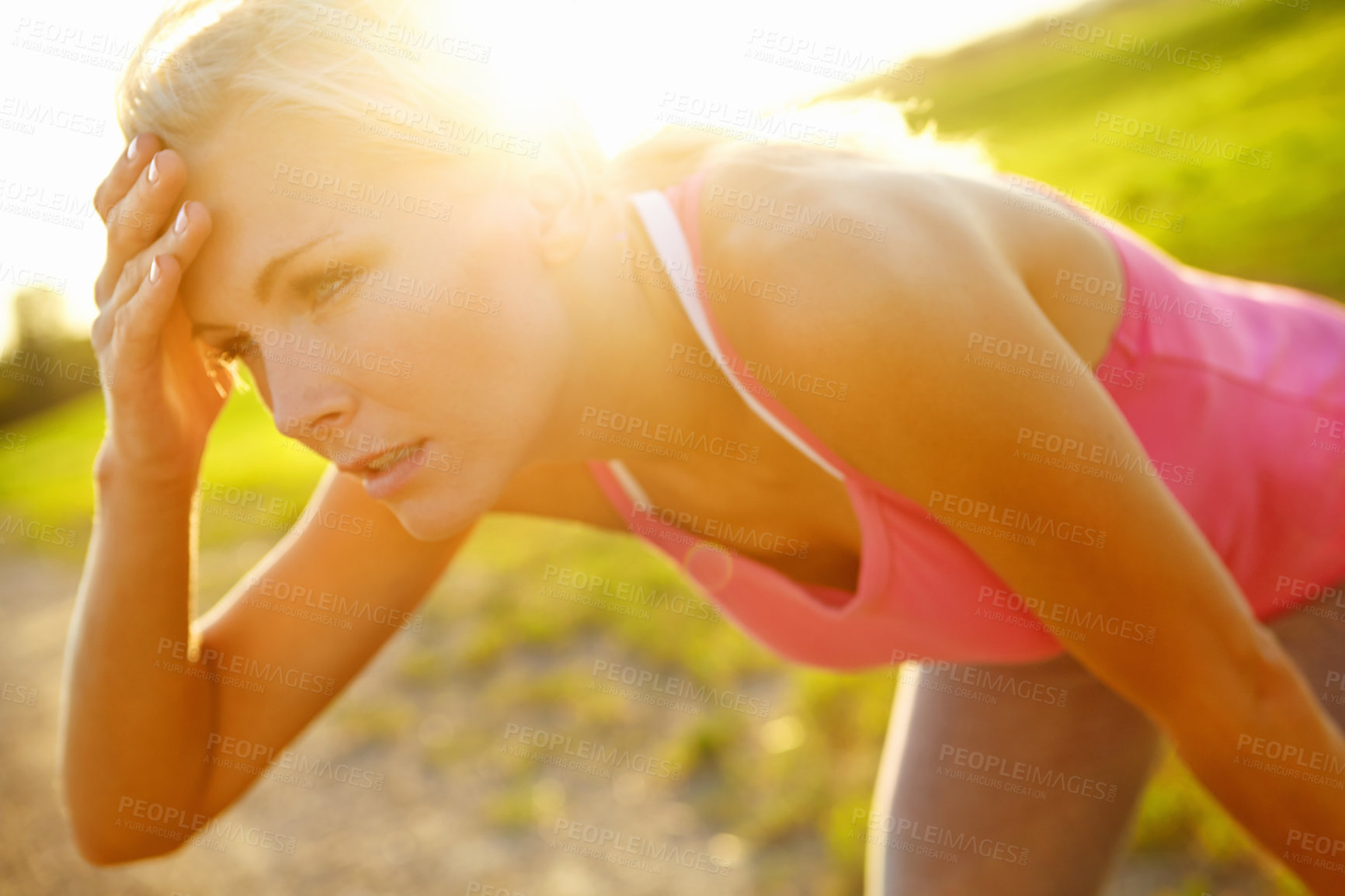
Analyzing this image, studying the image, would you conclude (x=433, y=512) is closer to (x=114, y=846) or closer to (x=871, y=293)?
→ (x=871, y=293)

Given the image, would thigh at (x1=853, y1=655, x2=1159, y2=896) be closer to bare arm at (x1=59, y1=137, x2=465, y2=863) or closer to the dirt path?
the dirt path

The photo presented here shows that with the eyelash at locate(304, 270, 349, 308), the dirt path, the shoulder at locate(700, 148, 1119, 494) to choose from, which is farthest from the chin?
the dirt path

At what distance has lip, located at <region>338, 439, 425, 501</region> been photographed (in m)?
1.89

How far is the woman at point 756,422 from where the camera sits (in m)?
1.62

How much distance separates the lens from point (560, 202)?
1.93 metres

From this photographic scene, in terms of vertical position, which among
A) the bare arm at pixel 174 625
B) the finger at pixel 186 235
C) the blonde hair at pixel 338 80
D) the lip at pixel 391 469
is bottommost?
the bare arm at pixel 174 625

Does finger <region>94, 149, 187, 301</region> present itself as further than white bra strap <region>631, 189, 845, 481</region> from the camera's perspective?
No

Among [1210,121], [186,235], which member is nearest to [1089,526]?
[186,235]

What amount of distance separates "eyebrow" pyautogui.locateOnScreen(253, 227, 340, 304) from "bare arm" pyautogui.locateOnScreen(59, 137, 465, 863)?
39 centimetres

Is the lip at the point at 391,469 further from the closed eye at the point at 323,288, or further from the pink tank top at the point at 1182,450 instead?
the pink tank top at the point at 1182,450

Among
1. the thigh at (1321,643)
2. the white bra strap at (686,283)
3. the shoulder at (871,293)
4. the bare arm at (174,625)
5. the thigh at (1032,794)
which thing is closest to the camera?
the shoulder at (871,293)

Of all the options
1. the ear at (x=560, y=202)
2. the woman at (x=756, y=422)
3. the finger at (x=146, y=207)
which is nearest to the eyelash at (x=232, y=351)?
the woman at (x=756, y=422)

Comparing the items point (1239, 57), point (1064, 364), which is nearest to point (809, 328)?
point (1064, 364)

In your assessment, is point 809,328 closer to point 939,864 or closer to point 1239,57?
point 939,864
